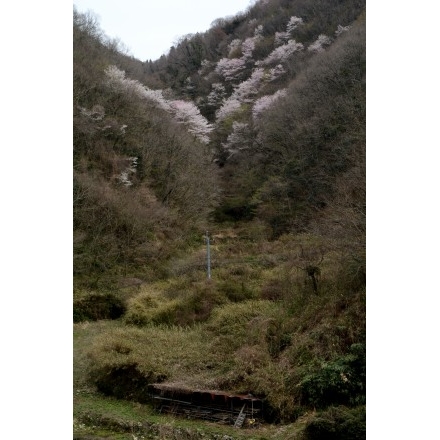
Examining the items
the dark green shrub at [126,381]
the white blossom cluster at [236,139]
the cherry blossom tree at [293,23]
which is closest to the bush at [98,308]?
the dark green shrub at [126,381]

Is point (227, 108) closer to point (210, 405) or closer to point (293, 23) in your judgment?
point (293, 23)

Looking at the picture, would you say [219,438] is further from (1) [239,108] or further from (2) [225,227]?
(1) [239,108]

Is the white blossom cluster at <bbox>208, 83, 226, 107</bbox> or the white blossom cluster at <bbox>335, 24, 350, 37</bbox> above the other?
the white blossom cluster at <bbox>335, 24, 350, 37</bbox>

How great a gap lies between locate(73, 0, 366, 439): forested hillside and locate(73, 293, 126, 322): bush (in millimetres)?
31

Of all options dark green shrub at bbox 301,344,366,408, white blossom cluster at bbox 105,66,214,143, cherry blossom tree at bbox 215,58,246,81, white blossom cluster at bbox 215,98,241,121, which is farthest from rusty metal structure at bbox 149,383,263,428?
cherry blossom tree at bbox 215,58,246,81

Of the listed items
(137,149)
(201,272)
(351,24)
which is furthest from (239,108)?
(201,272)

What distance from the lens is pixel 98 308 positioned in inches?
443

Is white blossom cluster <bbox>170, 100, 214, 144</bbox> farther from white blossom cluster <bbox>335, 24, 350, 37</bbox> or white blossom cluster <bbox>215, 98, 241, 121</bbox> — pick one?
white blossom cluster <bbox>335, 24, 350, 37</bbox>

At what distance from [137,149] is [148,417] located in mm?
12598

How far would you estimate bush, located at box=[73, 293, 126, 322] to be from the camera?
36.4 feet

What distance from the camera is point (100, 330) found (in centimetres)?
1009

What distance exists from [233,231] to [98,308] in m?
→ 6.66

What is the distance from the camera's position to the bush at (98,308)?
11086 millimetres

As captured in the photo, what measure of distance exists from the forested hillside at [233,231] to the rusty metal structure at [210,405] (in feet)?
0.51
